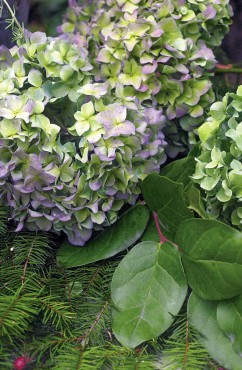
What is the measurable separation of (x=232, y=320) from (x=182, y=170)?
10.5 inches

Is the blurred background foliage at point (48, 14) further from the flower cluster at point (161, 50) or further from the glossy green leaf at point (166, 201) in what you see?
the glossy green leaf at point (166, 201)

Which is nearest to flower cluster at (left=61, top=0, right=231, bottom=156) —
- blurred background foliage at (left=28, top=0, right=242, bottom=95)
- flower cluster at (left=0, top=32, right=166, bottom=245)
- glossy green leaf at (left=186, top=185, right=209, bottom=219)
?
flower cluster at (left=0, top=32, right=166, bottom=245)

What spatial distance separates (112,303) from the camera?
31.9 inches

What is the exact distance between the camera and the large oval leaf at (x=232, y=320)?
74 centimetres

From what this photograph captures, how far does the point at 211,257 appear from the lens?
0.76 meters

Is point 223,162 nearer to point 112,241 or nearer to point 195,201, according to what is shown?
→ point 195,201

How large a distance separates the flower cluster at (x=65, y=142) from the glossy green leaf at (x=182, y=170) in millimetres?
44

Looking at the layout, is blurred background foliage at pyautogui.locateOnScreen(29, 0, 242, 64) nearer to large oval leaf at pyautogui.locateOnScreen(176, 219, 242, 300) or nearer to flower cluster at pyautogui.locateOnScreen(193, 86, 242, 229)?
flower cluster at pyautogui.locateOnScreen(193, 86, 242, 229)

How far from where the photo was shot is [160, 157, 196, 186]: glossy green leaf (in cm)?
92

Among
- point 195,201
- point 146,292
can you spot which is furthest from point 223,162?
point 146,292

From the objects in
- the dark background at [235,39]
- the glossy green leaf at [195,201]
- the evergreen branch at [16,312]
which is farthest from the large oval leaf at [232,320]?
the dark background at [235,39]

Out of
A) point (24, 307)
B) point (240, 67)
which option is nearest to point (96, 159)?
point (24, 307)

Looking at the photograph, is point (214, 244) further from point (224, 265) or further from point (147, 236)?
point (147, 236)

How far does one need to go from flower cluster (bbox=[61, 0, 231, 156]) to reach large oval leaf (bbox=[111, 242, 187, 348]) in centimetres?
26
